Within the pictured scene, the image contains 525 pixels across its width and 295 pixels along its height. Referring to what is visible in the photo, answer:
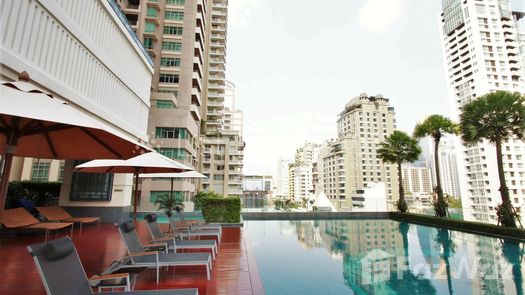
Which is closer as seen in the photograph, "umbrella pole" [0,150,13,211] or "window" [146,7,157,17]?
"umbrella pole" [0,150,13,211]

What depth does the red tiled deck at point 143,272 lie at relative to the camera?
14.1 feet

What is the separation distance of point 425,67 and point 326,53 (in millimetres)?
19035

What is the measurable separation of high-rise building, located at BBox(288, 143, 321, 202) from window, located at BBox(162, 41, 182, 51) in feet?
298

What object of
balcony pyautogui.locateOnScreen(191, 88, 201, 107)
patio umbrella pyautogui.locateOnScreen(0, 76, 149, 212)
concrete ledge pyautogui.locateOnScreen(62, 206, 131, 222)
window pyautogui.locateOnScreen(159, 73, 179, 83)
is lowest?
concrete ledge pyautogui.locateOnScreen(62, 206, 131, 222)

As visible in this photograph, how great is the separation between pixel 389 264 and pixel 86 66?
1114 cm

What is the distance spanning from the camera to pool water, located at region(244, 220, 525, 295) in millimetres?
6109

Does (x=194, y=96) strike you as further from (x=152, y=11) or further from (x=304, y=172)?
(x=304, y=172)

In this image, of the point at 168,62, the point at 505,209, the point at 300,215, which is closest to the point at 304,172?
the point at 168,62

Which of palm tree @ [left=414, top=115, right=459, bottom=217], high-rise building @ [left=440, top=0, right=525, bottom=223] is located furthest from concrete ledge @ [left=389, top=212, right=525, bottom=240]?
high-rise building @ [left=440, top=0, right=525, bottom=223]

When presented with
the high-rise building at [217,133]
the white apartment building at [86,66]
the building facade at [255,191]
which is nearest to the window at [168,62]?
the high-rise building at [217,133]

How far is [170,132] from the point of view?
2798 centimetres

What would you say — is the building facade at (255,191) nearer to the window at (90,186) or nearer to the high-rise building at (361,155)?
the window at (90,186)

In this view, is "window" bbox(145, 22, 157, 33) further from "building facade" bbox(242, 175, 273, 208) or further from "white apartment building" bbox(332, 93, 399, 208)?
"white apartment building" bbox(332, 93, 399, 208)

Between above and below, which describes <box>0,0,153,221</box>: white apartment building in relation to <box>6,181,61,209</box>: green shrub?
above
